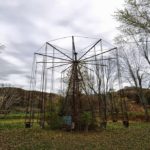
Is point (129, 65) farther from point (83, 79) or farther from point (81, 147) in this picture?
point (81, 147)

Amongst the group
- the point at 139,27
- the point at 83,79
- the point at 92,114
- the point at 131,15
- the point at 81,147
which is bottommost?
the point at 81,147

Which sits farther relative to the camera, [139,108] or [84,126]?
[139,108]

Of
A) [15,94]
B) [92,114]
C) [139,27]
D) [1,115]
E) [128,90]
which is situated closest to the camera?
[139,27]

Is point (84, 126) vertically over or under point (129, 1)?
under

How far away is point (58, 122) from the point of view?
1370 centimetres

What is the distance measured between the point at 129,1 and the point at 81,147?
21.7 ft

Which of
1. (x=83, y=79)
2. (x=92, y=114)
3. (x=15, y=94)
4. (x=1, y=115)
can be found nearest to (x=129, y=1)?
(x=83, y=79)

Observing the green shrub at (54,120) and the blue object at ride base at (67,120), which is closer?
the blue object at ride base at (67,120)

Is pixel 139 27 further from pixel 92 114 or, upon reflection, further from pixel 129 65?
pixel 129 65

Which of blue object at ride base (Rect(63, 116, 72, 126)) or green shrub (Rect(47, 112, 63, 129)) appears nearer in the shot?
blue object at ride base (Rect(63, 116, 72, 126))

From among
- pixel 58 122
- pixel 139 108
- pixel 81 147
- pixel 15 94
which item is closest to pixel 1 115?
pixel 15 94

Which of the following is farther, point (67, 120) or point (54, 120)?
point (54, 120)

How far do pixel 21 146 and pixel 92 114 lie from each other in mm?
5781

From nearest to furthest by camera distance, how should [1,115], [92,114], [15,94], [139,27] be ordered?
1. [139,27]
2. [92,114]
3. [1,115]
4. [15,94]
